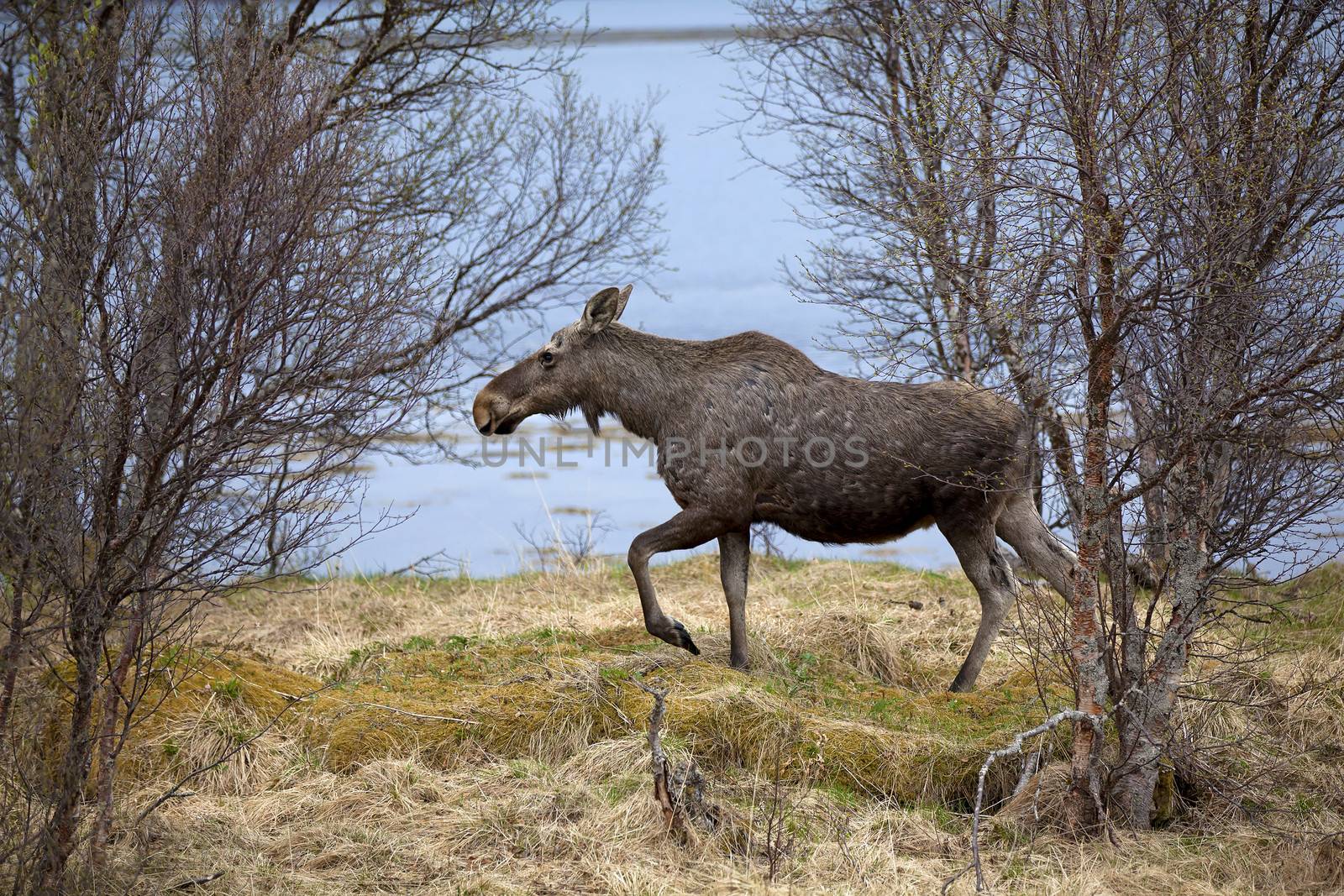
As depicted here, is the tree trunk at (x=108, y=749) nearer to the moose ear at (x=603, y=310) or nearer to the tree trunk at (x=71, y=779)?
the tree trunk at (x=71, y=779)

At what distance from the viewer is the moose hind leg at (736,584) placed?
880 cm

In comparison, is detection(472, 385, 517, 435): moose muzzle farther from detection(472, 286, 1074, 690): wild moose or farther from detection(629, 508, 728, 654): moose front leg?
detection(629, 508, 728, 654): moose front leg

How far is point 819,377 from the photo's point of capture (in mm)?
8977

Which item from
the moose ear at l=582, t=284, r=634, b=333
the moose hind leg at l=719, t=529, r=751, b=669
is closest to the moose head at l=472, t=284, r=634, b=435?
the moose ear at l=582, t=284, r=634, b=333

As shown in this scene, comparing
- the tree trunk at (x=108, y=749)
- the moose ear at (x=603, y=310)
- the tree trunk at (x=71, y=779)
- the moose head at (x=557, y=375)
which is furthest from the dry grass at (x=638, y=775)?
the moose ear at (x=603, y=310)

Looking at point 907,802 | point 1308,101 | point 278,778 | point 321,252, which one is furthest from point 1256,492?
point 278,778

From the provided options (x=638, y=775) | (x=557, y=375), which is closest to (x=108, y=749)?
(x=638, y=775)

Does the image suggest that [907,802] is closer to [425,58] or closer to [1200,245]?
[1200,245]

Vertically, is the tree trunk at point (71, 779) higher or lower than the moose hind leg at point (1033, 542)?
lower

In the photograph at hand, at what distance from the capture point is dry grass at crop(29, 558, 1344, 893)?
6.00m

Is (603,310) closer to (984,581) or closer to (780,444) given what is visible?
(780,444)

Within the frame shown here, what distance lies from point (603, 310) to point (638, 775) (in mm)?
3743

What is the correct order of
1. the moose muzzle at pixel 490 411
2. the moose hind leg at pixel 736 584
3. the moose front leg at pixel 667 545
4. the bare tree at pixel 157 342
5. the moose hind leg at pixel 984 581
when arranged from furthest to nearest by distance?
the moose muzzle at pixel 490 411 → the moose hind leg at pixel 984 581 → the moose hind leg at pixel 736 584 → the moose front leg at pixel 667 545 → the bare tree at pixel 157 342

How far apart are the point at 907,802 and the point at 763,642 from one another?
241 cm
